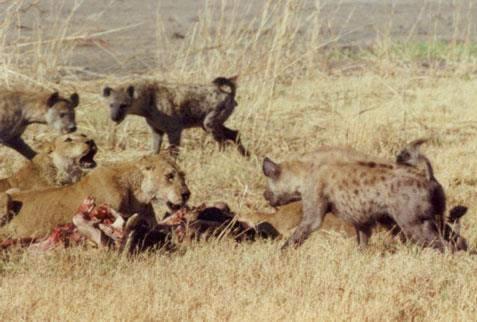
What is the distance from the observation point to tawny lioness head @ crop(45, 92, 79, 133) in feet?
42.3

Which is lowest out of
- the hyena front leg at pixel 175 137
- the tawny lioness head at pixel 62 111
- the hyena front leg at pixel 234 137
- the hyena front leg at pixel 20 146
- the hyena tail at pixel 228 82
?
the hyena front leg at pixel 20 146

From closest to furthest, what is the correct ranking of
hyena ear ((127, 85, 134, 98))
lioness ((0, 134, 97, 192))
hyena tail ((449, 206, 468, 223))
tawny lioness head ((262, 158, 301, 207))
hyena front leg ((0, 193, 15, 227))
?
1. hyena front leg ((0, 193, 15, 227))
2. hyena tail ((449, 206, 468, 223))
3. tawny lioness head ((262, 158, 301, 207))
4. lioness ((0, 134, 97, 192))
5. hyena ear ((127, 85, 134, 98))

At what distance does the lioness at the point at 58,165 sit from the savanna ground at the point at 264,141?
0.97m

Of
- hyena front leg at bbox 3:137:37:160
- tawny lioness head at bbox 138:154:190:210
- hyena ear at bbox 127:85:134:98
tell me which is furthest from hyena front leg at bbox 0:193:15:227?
hyena ear at bbox 127:85:134:98

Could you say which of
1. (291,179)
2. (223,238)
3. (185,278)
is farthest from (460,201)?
(185,278)

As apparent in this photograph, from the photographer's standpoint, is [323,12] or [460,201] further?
[323,12]

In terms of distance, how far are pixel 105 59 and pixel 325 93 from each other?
4972 mm

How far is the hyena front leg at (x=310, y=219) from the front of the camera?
8.62m

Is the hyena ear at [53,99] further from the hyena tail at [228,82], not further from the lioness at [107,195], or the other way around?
the lioness at [107,195]

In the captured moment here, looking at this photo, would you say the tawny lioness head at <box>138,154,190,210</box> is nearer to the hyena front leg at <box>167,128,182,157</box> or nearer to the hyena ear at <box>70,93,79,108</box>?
the hyena front leg at <box>167,128,182,157</box>

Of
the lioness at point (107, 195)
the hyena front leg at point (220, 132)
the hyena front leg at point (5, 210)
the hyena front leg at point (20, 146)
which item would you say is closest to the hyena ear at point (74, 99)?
the hyena front leg at point (20, 146)

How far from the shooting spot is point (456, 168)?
1105cm

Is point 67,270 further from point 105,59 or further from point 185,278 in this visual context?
point 105,59

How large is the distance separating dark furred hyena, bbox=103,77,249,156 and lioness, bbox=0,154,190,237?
405 centimetres
